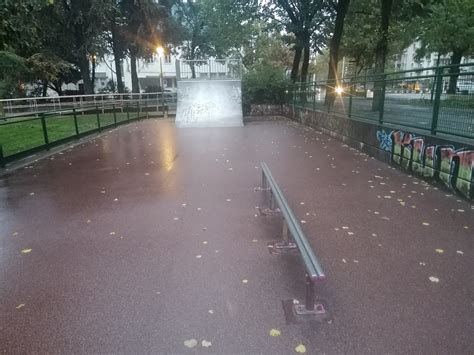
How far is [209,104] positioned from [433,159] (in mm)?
14202

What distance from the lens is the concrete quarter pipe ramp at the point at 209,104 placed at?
18125 mm

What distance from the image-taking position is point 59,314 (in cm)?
305

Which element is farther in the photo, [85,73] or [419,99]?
[85,73]

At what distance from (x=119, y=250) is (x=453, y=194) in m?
5.13

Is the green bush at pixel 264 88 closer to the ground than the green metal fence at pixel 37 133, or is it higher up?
higher up

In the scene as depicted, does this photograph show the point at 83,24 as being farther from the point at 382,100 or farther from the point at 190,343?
the point at 190,343

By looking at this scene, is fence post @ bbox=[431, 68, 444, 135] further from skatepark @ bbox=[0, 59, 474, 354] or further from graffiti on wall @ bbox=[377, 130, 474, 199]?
skatepark @ bbox=[0, 59, 474, 354]

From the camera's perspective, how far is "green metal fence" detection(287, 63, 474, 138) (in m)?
5.96

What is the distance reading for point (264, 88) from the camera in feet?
→ 75.7

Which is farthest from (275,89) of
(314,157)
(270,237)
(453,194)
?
(270,237)

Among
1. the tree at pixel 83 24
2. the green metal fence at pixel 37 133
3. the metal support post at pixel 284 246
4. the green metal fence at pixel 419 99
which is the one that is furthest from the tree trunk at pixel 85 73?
the metal support post at pixel 284 246

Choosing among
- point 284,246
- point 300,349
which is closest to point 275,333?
point 300,349

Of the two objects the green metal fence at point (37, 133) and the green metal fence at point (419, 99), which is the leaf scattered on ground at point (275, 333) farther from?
the green metal fence at point (37, 133)

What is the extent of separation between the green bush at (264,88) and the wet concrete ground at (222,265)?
1633 cm
